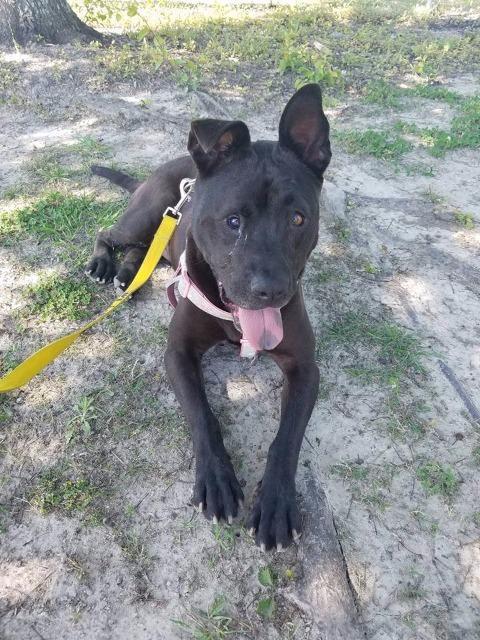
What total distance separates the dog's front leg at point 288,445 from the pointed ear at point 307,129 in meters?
0.90

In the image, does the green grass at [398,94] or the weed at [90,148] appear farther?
the green grass at [398,94]

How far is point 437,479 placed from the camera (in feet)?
9.05

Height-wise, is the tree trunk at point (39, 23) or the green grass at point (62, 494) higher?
the tree trunk at point (39, 23)

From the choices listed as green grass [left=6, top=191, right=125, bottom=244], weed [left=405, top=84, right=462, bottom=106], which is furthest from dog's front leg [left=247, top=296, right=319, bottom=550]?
weed [left=405, top=84, right=462, bottom=106]

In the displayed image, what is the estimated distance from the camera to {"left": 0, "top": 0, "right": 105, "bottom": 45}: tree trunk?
6725mm

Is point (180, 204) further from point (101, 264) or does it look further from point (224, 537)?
point (224, 537)

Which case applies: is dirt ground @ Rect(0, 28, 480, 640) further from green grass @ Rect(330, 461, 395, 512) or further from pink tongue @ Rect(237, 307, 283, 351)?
pink tongue @ Rect(237, 307, 283, 351)

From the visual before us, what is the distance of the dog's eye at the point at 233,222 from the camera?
259 cm

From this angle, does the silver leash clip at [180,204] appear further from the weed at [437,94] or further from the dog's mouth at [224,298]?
the weed at [437,94]

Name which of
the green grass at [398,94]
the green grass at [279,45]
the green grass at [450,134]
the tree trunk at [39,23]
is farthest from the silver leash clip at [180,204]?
the tree trunk at [39,23]

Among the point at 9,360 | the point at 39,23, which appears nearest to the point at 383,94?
the point at 39,23

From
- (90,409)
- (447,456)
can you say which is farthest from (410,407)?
(90,409)

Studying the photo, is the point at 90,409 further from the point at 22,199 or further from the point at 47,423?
the point at 22,199

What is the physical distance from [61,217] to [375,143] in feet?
11.7
